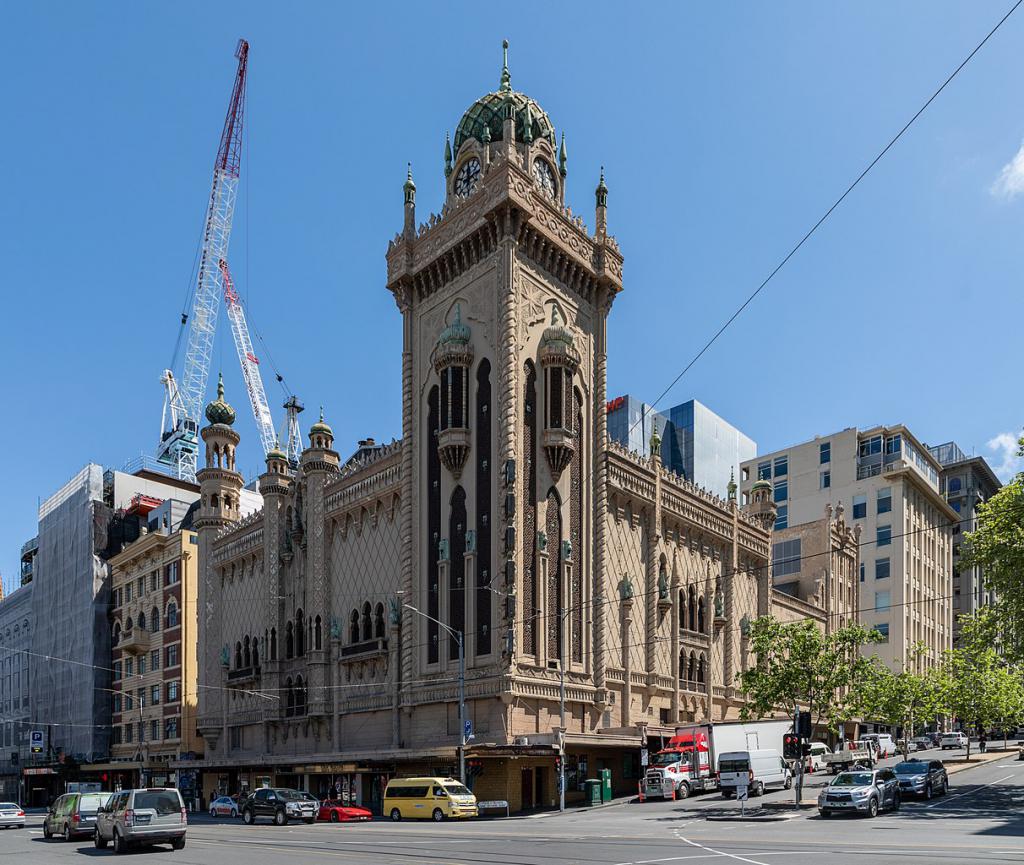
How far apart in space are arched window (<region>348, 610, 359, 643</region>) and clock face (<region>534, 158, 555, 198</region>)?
89.4ft

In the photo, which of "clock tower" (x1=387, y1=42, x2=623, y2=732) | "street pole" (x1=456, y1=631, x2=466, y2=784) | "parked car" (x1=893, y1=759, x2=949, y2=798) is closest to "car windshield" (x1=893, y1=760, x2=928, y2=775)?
"parked car" (x1=893, y1=759, x2=949, y2=798)

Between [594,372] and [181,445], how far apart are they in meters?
100

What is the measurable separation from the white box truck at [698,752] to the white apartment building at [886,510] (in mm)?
55347

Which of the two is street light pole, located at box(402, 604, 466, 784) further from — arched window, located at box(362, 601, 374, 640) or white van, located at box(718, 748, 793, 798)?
white van, located at box(718, 748, 793, 798)

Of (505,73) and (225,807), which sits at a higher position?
(505,73)

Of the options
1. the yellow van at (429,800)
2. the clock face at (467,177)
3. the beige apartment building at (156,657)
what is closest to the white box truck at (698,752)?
the yellow van at (429,800)

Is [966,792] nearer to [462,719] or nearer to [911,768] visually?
[911,768]

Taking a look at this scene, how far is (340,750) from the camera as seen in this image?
5869 centimetres

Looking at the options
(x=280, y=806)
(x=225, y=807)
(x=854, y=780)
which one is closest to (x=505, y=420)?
(x=280, y=806)

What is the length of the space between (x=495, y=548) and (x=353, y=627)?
13929mm

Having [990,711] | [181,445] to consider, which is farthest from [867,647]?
[181,445]

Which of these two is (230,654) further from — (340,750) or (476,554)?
(476,554)

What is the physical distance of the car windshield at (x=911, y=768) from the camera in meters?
40.3

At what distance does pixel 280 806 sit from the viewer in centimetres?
4725
